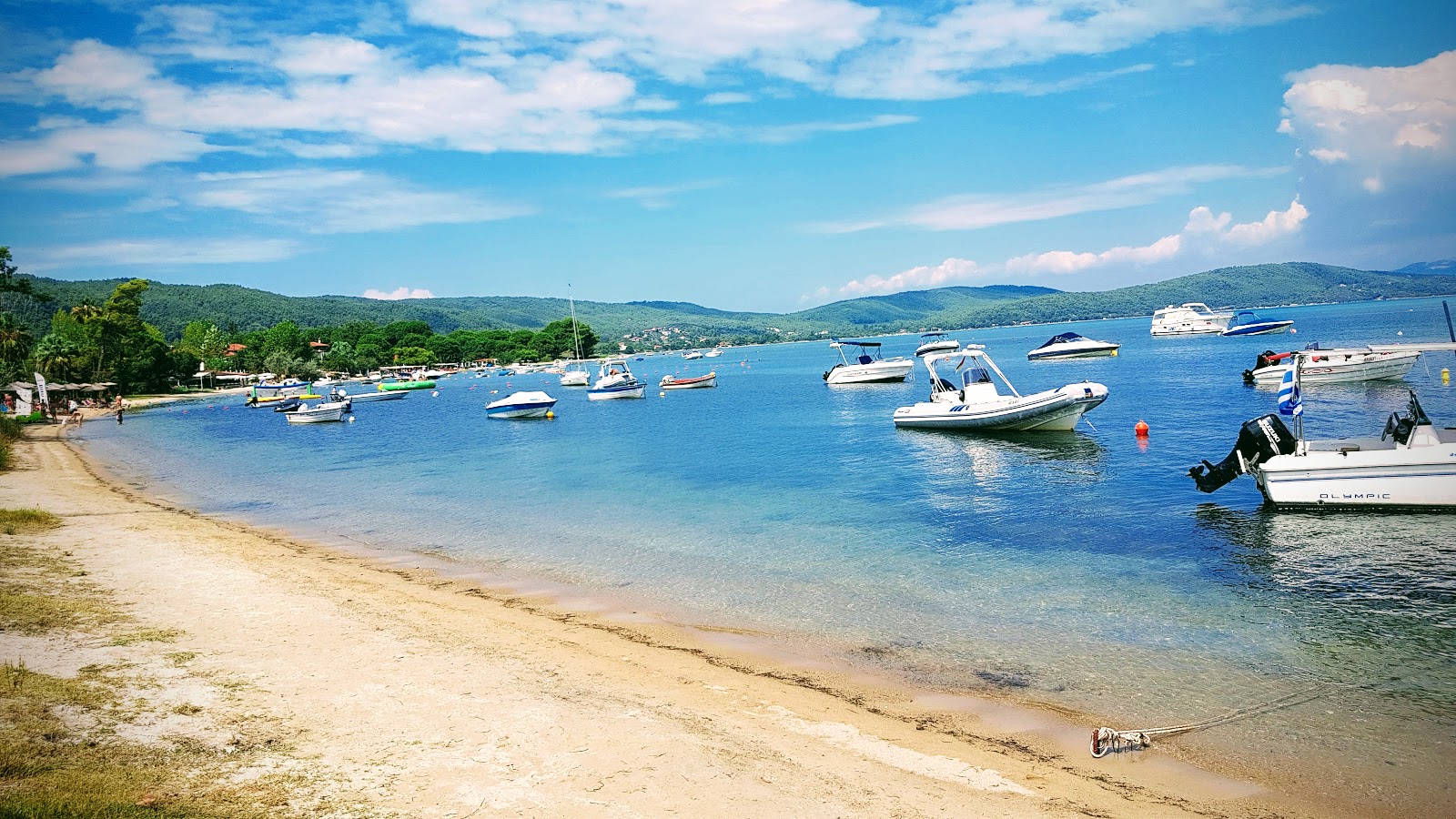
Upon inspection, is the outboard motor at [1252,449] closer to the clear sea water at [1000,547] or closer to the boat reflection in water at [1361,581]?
the clear sea water at [1000,547]

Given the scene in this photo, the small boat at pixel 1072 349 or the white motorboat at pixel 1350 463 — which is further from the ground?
the small boat at pixel 1072 349

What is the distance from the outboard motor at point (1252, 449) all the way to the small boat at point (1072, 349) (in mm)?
82868

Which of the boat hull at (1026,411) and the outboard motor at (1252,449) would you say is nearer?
the outboard motor at (1252,449)

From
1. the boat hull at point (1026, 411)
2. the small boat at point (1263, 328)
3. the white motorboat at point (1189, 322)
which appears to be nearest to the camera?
the boat hull at point (1026, 411)

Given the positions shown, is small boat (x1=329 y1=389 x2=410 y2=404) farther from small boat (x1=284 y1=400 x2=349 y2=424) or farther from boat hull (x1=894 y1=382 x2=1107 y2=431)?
boat hull (x1=894 y1=382 x2=1107 y2=431)

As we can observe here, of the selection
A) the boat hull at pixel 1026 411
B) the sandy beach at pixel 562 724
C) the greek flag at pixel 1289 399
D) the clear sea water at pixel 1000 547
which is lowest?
the clear sea water at pixel 1000 547

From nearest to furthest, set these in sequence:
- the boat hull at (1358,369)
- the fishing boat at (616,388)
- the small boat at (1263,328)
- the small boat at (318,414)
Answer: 1. the boat hull at (1358,369)
2. the small boat at (318,414)
3. the fishing boat at (616,388)
4. the small boat at (1263,328)

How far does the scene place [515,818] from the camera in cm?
681

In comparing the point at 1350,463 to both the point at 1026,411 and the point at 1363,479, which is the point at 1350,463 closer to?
the point at 1363,479

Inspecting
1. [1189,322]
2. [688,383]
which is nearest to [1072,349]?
[688,383]

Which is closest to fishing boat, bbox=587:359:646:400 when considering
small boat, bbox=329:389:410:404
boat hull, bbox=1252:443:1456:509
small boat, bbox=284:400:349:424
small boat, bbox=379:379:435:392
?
small boat, bbox=284:400:349:424

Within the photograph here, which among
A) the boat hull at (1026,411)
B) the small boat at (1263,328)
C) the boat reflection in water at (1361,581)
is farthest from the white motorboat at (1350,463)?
the small boat at (1263,328)

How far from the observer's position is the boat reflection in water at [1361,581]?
1091 cm

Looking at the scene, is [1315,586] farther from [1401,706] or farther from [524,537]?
[524,537]
